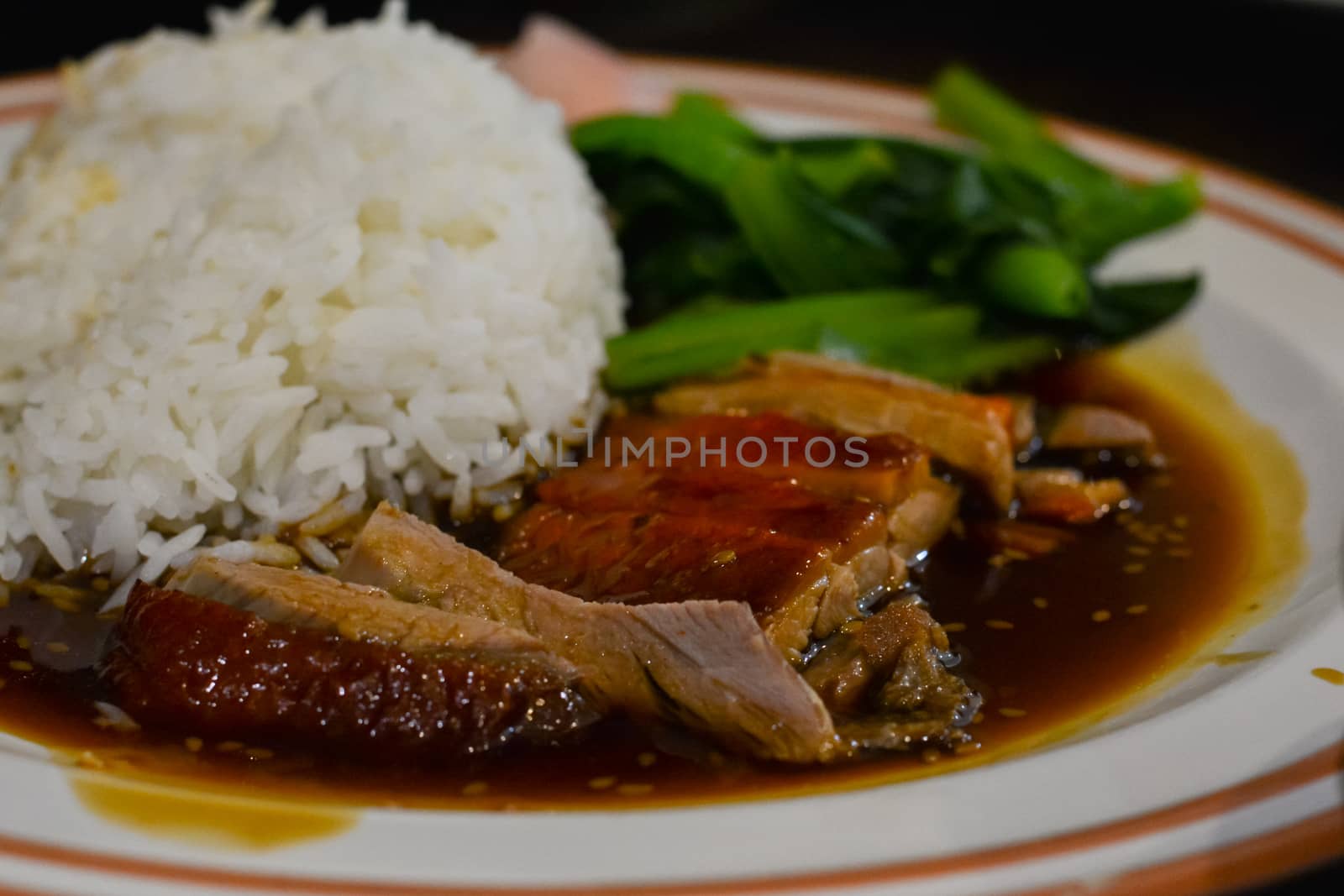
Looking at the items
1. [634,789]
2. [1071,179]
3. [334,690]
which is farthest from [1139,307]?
[334,690]

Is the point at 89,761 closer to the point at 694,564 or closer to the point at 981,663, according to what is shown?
the point at 694,564

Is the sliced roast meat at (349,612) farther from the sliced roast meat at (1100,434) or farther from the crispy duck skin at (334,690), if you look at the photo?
the sliced roast meat at (1100,434)

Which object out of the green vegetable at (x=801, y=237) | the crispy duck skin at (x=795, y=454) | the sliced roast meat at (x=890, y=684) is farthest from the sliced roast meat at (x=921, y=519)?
the green vegetable at (x=801, y=237)

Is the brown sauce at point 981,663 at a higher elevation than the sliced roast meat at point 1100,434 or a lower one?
lower

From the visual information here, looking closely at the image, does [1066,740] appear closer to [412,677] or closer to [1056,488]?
[1056,488]

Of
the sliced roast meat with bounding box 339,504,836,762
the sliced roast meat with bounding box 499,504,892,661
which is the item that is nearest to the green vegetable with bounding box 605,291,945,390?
the sliced roast meat with bounding box 499,504,892,661

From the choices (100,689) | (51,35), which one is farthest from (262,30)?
(100,689)

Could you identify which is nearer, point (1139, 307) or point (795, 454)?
point (795, 454)
